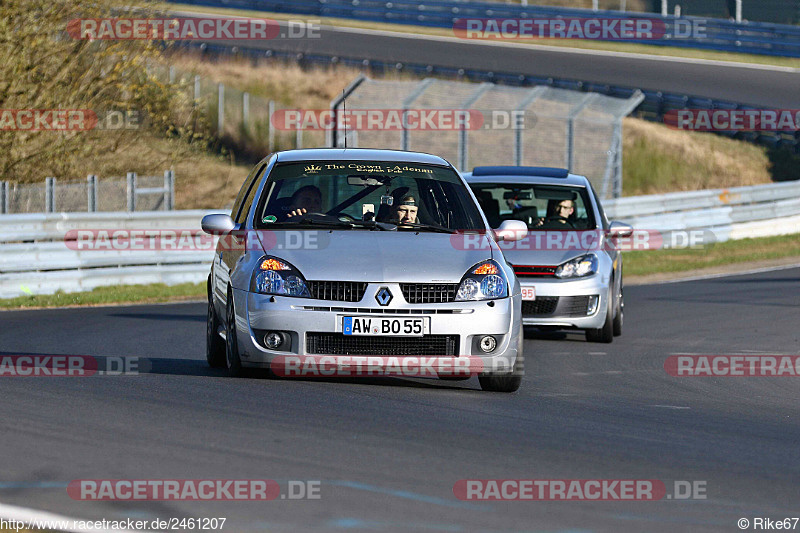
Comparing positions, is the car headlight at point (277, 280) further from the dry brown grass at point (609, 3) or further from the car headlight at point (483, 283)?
the dry brown grass at point (609, 3)

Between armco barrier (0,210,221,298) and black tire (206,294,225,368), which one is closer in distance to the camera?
black tire (206,294,225,368)

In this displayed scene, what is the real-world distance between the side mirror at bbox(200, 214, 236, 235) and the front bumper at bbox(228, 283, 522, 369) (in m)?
0.77

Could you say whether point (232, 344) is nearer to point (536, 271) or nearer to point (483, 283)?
point (483, 283)

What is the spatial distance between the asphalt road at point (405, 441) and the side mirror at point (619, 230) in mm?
2085

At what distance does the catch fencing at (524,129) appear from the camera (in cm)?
2658

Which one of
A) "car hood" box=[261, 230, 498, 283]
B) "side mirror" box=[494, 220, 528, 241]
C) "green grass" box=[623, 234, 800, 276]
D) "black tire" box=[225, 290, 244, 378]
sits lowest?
"green grass" box=[623, 234, 800, 276]

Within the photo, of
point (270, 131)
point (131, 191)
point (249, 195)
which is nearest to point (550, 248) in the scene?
Result: point (249, 195)

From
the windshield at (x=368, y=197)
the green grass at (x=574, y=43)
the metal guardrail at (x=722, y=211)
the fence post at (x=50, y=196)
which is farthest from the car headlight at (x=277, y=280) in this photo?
the green grass at (x=574, y=43)

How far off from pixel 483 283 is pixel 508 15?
35119 mm

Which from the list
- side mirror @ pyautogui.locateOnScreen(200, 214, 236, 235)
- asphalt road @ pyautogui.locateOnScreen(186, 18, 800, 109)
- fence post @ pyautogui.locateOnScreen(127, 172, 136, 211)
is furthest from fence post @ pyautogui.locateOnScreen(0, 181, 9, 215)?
asphalt road @ pyautogui.locateOnScreen(186, 18, 800, 109)

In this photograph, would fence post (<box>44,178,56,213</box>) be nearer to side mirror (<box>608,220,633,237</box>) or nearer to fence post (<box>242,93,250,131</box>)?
side mirror (<box>608,220,633,237</box>)

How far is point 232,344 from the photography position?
8.91 metres

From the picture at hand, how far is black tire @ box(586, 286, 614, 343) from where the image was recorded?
13.0m

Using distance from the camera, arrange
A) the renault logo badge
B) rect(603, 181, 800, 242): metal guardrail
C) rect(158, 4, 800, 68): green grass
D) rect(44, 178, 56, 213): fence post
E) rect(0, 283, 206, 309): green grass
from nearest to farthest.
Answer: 1. the renault logo badge
2. rect(0, 283, 206, 309): green grass
3. rect(44, 178, 56, 213): fence post
4. rect(603, 181, 800, 242): metal guardrail
5. rect(158, 4, 800, 68): green grass
